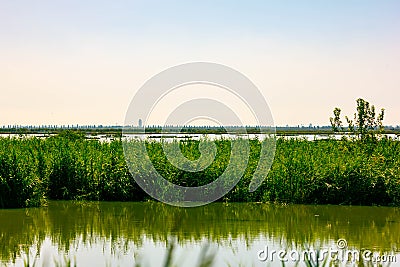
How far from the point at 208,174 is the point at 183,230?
3.21 metres

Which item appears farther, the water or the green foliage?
the green foliage

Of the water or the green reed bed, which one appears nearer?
the water

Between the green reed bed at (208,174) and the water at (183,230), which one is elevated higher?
the green reed bed at (208,174)

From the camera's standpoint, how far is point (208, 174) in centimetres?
1262

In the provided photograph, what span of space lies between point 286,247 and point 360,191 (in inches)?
159

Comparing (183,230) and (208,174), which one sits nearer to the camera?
(183,230)

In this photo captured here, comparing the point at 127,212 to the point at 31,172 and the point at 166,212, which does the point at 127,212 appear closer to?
the point at 166,212

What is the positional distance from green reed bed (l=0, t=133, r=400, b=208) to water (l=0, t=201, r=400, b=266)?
362 millimetres

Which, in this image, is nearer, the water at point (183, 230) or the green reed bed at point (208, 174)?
the water at point (183, 230)

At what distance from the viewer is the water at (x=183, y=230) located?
7.99m

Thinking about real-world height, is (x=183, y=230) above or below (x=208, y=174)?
below

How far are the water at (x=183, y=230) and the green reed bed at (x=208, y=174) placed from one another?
14.3 inches

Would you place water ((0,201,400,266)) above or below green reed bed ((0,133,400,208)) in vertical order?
below

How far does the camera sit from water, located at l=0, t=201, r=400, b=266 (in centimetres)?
799
